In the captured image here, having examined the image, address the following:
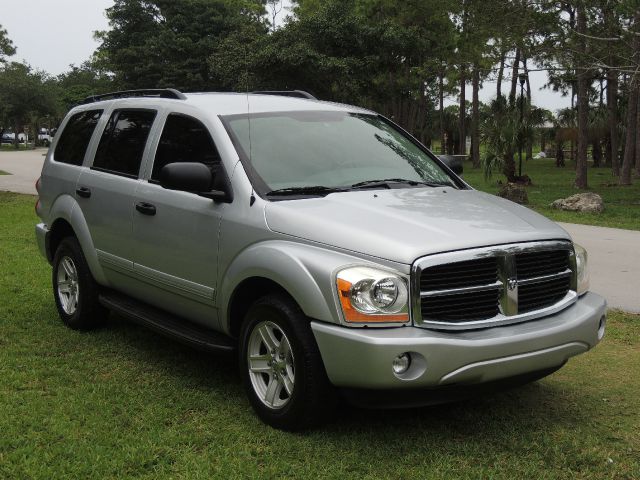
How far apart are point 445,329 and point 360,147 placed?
1736 mm

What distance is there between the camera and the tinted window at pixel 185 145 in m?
4.79

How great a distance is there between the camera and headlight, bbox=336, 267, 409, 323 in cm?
362

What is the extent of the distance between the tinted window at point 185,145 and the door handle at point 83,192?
0.88 m

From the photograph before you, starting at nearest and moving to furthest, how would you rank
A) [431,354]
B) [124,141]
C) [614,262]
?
1. [431,354]
2. [124,141]
3. [614,262]

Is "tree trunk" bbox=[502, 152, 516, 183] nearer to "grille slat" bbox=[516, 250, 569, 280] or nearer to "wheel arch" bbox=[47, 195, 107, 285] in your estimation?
"wheel arch" bbox=[47, 195, 107, 285]

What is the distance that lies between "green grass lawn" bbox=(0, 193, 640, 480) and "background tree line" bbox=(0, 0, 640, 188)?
2.28 m

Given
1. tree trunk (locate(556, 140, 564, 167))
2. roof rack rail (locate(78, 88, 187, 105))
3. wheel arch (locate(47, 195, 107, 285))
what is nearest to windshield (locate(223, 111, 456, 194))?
roof rack rail (locate(78, 88, 187, 105))

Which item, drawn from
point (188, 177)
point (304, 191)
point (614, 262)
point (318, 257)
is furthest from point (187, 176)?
point (614, 262)

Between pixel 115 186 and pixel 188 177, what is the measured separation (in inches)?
54.5

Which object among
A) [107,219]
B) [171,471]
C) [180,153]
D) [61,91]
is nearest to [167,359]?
[107,219]

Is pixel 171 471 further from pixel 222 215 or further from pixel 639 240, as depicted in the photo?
pixel 639 240

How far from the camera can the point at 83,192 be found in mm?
5914

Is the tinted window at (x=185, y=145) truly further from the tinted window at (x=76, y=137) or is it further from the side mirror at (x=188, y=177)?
the tinted window at (x=76, y=137)

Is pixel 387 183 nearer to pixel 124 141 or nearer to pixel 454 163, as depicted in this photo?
pixel 454 163
